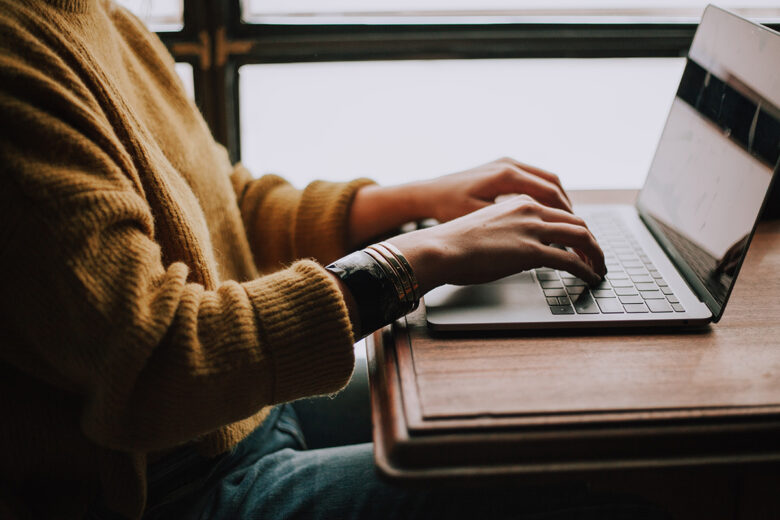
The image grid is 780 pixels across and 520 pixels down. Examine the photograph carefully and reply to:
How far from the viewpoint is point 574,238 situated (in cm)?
74

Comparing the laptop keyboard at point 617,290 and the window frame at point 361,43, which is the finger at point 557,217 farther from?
the window frame at point 361,43

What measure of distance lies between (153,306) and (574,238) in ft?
1.58

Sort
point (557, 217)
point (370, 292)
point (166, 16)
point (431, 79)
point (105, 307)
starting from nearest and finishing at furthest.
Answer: point (105, 307) → point (370, 292) → point (557, 217) → point (166, 16) → point (431, 79)

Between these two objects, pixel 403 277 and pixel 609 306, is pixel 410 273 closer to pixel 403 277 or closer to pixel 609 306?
pixel 403 277

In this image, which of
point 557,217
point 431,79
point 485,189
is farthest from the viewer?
point 431,79

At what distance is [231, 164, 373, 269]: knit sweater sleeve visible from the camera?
0.94 metres

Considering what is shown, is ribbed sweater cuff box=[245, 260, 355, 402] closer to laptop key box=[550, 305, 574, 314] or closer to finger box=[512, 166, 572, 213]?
laptop key box=[550, 305, 574, 314]

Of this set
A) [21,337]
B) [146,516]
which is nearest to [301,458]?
[146,516]

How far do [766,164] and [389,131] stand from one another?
1.02 m

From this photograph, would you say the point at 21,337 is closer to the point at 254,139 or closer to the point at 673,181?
the point at 673,181

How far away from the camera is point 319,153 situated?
1593mm

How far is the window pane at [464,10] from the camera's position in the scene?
4.52ft

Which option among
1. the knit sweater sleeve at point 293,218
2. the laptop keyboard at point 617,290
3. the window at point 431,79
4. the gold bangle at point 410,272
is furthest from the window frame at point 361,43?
the gold bangle at point 410,272

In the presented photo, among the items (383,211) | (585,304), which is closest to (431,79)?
(383,211)
